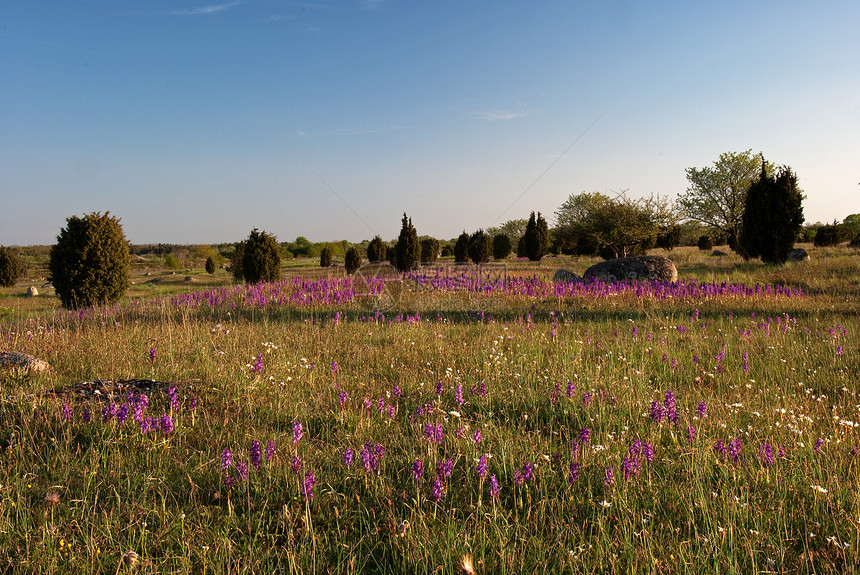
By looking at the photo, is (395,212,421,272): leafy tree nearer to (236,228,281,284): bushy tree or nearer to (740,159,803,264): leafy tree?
(236,228,281,284): bushy tree

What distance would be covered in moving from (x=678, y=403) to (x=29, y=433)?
5161 mm

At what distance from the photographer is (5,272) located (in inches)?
1108

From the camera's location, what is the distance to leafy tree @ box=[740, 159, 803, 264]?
20.3 m

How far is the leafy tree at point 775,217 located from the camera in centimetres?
2028

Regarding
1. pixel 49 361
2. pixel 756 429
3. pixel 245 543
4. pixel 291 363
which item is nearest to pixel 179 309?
pixel 49 361

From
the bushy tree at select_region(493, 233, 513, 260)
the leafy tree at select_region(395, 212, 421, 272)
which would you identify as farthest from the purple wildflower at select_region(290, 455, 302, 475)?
the bushy tree at select_region(493, 233, 513, 260)

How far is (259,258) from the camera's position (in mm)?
17922

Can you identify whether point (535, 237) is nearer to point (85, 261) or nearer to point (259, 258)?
point (259, 258)

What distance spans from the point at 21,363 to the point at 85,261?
8.48m

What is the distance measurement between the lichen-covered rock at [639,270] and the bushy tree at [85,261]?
14.7 m

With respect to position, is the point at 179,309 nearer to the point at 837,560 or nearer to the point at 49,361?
the point at 49,361

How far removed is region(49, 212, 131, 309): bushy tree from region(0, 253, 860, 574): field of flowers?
635 centimetres

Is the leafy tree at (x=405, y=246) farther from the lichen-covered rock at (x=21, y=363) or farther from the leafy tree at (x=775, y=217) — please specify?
the lichen-covered rock at (x=21, y=363)

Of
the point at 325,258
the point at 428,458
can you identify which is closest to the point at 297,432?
the point at 428,458
